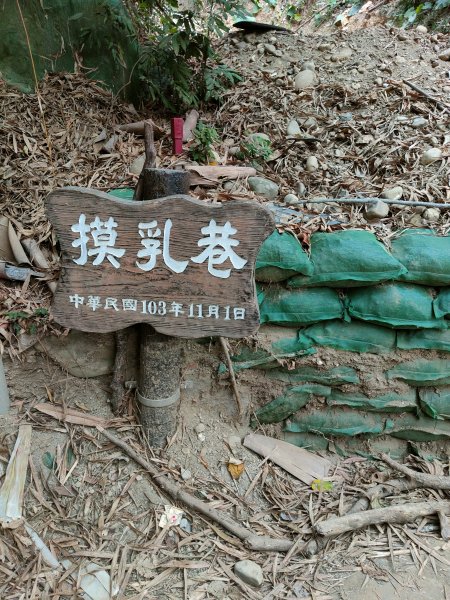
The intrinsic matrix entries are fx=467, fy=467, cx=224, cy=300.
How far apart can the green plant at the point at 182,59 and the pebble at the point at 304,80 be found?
0.39 metres

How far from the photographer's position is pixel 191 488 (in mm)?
2033

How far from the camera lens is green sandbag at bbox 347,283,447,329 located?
6.64 feet

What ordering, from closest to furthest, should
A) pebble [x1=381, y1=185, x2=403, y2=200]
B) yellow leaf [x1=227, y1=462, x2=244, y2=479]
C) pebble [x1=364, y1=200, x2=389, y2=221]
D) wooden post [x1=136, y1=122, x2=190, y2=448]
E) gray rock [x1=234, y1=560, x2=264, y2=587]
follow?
wooden post [x1=136, y1=122, x2=190, y2=448] → gray rock [x1=234, y1=560, x2=264, y2=587] → yellow leaf [x1=227, y1=462, x2=244, y2=479] → pebble [x1=364, y1=200, x2=389, y2=221] → pebble [x1=381, y1=185, x2=403, y2=200]

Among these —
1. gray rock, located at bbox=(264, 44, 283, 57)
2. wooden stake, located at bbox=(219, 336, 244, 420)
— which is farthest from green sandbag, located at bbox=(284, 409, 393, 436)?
gray rock, located at bbox=(264, 44, 283, 57)

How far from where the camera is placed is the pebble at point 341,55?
123 inches

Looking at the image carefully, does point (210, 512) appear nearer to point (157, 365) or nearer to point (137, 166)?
point (157, 365)

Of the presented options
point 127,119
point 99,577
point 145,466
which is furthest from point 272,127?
point 99,577

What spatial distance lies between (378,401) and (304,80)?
2.06 meters

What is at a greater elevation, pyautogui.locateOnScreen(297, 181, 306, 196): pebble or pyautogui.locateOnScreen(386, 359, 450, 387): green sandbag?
pyautogui.locateOnScreen(297, 181, 306, 196): pebble

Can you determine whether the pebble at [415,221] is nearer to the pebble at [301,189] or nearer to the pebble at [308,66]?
the pebble at [301,189]

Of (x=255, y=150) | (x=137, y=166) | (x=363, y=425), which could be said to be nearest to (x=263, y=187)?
(x=255, y=150)

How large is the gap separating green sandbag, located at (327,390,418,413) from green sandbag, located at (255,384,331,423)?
0.21ft

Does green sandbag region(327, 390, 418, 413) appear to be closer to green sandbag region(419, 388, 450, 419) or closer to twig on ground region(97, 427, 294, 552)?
green sandbag region(419, 388, 450, 419)

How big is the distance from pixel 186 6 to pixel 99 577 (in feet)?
15.3
